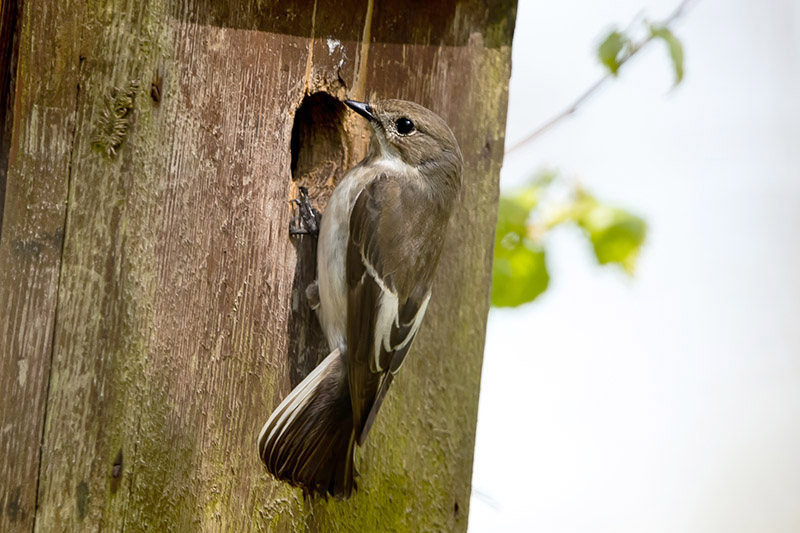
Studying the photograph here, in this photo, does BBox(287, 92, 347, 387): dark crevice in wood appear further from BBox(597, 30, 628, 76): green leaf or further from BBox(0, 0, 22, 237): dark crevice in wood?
BBox(597, 30, 628, 76): green leaf

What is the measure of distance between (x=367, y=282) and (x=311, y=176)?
374mm

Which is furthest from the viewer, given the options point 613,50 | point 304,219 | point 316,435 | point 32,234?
point 613,50

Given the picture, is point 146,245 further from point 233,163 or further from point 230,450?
point 230,450

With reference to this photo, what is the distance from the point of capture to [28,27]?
2154 mm

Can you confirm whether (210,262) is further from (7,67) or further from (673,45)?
(673,45)

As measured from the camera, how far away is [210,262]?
2355mm

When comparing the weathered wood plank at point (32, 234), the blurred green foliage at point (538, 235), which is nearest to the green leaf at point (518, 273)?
the blurred green foliage at point (538, 235)

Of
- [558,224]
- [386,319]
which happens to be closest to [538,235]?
[558,224]

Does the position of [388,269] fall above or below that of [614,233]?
below

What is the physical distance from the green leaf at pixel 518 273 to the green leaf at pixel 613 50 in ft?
2.53

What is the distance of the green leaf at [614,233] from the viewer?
11.8ft

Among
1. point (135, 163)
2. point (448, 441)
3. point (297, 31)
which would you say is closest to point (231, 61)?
point (297, 31)

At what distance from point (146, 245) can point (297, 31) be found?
2.50ft

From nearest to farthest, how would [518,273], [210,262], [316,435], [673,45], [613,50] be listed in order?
[210,262] → [316,435] → [673,45] → [613,50] → [518,273]
